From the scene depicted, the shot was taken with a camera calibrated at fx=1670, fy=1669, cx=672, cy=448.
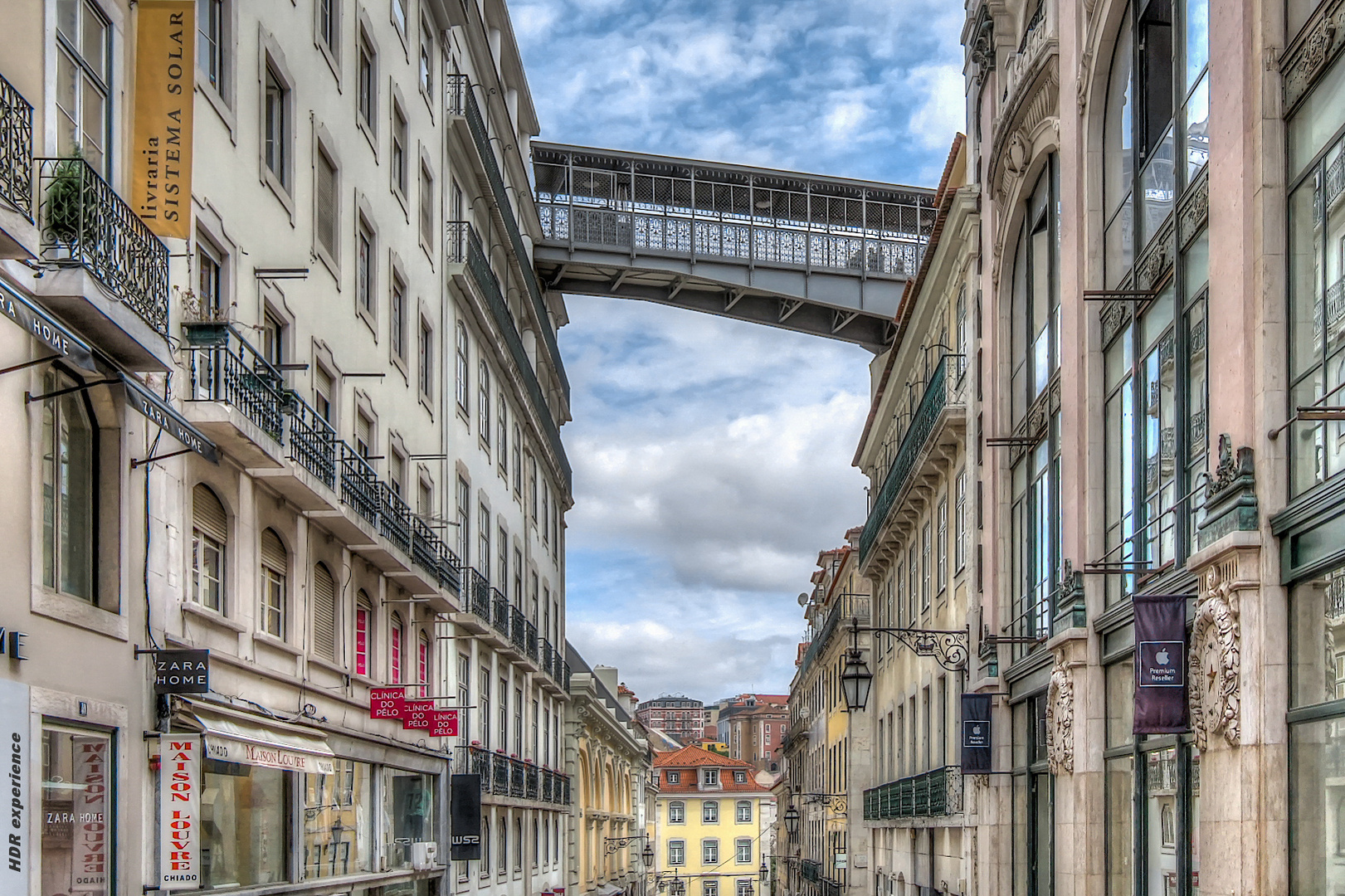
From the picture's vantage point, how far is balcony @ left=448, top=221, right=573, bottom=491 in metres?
33.8

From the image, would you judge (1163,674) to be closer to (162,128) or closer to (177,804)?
(177,804)

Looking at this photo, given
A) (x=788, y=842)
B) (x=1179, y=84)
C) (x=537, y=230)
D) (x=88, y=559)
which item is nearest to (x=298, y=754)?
(x=88, y=559)

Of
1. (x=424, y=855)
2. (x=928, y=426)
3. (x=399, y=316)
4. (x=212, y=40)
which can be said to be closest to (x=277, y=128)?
(x=212, y=40)

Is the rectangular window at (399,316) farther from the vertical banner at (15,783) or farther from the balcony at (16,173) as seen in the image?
the vertical banner at (15,783)

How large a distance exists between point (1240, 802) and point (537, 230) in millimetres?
35729

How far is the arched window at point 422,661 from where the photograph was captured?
29.1 metres

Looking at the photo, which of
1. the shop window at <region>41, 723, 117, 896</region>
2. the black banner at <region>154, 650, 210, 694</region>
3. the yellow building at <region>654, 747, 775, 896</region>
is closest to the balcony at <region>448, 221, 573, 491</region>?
the black banner at <region>154, 650, 210, 694</region>

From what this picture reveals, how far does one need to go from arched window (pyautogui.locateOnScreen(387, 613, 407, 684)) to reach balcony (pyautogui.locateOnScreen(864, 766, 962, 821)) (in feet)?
29.9

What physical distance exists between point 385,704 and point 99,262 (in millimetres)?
12956

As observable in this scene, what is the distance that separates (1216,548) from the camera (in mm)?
12945

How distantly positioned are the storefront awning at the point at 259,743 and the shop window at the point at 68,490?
2.20m

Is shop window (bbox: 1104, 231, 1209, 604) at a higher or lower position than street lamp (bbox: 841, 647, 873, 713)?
higher

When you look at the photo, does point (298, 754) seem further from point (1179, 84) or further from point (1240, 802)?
point (1179, 84)

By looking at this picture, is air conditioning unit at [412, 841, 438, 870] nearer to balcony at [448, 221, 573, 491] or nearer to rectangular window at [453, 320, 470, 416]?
rectangular window at [453, 320, 470, 416]
